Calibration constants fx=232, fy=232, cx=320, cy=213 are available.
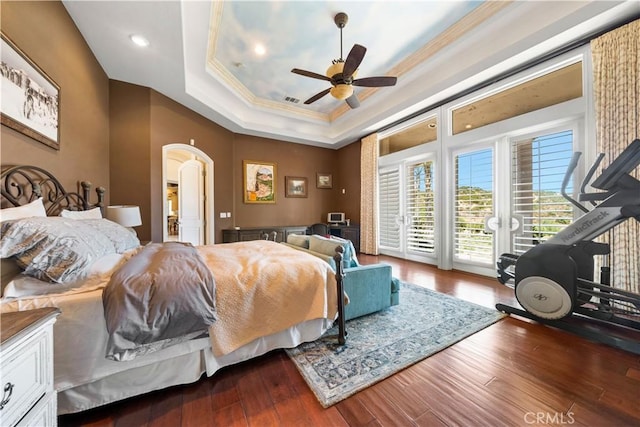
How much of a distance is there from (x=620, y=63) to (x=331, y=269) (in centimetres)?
370

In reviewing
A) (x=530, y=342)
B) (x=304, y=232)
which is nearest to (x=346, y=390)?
(x=530, y=342)

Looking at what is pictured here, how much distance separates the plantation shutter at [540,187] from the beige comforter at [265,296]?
10.0ft

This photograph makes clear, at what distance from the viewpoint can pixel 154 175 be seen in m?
3.63

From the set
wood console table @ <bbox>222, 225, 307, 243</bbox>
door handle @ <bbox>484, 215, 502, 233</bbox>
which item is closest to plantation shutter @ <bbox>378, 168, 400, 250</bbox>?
door handle @ <bbox>484, 215, 502, 233</bbox>

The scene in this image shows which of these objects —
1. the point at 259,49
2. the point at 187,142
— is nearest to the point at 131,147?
the point at 187,142

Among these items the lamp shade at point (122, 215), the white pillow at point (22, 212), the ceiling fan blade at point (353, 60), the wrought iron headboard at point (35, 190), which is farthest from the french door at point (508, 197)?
the wrought iron headboard at point (35, 190)

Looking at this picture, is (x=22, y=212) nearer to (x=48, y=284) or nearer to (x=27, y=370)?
(x=48, y=284)

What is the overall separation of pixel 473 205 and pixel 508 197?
52cm

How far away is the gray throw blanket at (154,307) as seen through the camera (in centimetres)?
123

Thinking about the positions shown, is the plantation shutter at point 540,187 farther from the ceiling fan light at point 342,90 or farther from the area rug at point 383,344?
the ceiling fan light at point 342,90

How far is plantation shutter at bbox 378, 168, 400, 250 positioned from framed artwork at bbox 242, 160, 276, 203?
274 centimetres

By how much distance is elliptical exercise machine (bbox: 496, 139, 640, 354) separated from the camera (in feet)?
6.38

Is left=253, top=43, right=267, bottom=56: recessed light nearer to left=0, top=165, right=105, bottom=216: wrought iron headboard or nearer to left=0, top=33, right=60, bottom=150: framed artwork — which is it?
left=0, top=33, right=60, bottom=150: framed artwork

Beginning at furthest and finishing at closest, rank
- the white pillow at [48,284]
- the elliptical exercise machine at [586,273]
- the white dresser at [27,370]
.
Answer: the elliptical exercise machine at [586,273] → the white pillow at [48,284] → the white dresser at [27,370]
